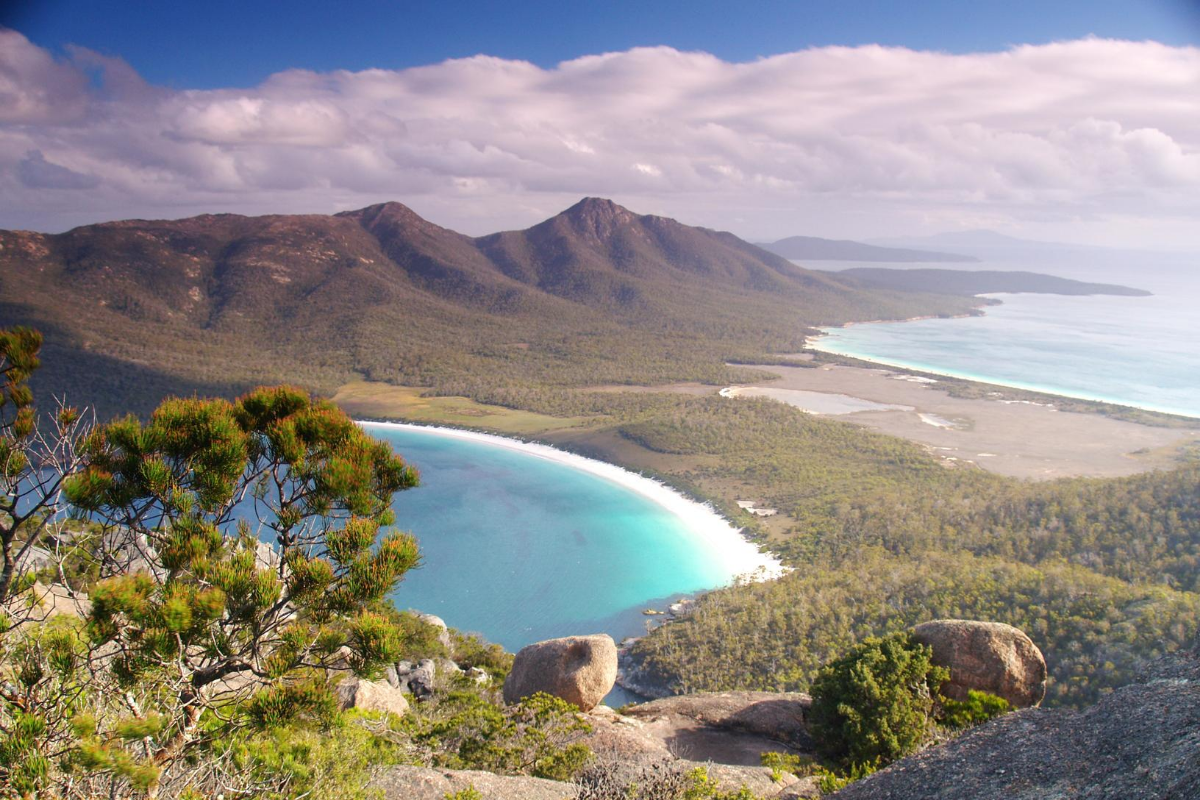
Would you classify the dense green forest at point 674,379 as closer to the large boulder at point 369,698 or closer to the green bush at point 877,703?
the green bush at point 877,703

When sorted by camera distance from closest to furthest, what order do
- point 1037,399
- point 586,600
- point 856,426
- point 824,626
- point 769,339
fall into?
point 824,626 < point 586,600 < point 856,426 < point 1037,399 < point 769,339

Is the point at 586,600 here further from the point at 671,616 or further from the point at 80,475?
the point at 80,475

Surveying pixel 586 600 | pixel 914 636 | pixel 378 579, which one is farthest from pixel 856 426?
pixel 378 579

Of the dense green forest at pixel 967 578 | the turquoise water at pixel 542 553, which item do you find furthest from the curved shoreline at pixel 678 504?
the dense green forest at pixel 967 578

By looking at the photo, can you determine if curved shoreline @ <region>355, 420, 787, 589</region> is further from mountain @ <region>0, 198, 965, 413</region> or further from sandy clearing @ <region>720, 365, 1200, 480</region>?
sandy clearing @ <region>720, 365, 1200, 480</region>

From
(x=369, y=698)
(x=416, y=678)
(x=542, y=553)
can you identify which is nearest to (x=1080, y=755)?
(x=369, y=698)

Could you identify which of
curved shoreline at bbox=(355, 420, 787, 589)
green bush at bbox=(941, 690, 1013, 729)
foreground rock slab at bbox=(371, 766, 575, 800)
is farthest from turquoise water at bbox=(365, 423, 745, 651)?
foreground rock slab at bbox=(371, 766, 575, 800)
